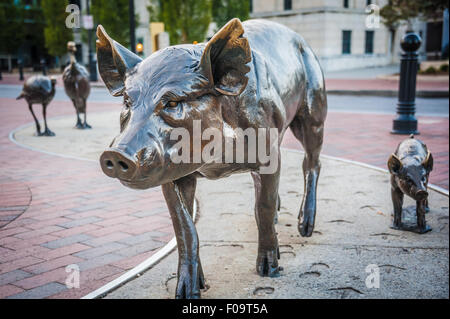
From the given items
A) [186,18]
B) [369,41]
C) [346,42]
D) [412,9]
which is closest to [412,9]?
[412,9]

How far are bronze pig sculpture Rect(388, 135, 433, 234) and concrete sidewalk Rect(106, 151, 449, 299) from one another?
0.12 meters

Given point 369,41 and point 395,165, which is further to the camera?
point 369,41

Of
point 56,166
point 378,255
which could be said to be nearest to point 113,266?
point 378,255

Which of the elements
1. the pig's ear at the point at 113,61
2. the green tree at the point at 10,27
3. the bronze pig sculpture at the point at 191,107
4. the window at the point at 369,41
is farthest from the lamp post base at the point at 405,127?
the green tree at the point at 10,27

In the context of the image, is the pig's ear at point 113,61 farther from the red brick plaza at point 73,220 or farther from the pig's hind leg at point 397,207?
the pig's hind leg at point 397,207

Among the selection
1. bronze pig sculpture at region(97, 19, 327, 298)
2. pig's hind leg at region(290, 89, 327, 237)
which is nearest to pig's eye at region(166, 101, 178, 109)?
bronze pig sculpture at region(97, 19, 327, 298)

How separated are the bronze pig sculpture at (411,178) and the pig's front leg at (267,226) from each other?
1.34 meters

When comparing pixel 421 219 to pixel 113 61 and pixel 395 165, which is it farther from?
pixel 113 61

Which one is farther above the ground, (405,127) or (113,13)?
(113,13)

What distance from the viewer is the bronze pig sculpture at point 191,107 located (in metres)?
1.99

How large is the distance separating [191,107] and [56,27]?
38388 mm

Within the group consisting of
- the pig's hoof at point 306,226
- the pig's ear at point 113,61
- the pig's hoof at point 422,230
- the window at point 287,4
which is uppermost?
the window at point 287,4

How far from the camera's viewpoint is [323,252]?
131 inches

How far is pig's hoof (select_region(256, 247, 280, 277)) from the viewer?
2.94 metres
